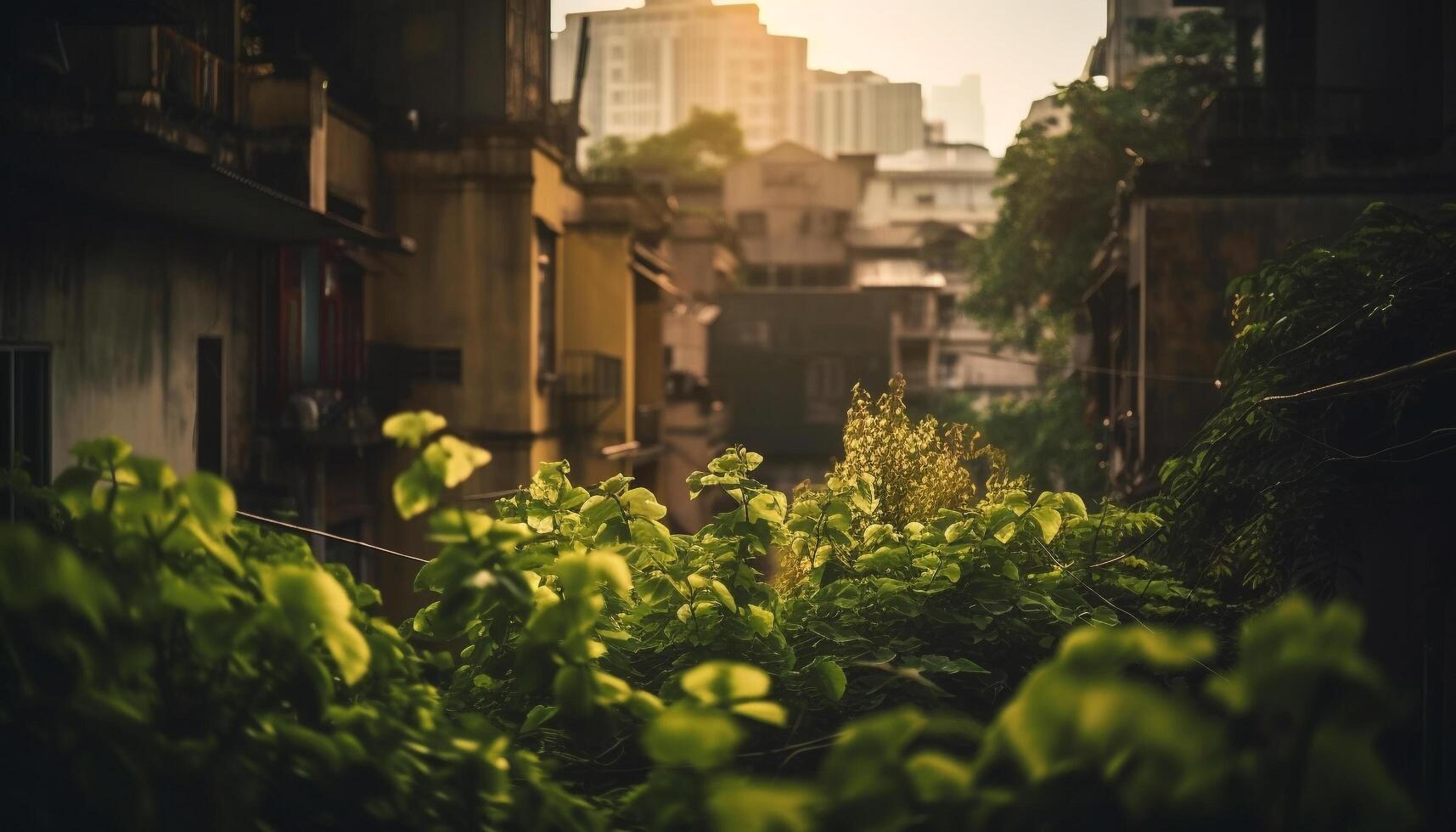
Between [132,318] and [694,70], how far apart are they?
11933 cm

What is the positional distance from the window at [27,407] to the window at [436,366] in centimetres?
826

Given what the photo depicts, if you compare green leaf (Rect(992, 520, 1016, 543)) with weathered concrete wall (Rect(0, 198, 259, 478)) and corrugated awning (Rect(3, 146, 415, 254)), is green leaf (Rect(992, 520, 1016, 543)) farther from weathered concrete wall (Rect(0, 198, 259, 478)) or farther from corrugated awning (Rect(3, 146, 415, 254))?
weathered concrete wall (Rect(0, 198, 259, 478))

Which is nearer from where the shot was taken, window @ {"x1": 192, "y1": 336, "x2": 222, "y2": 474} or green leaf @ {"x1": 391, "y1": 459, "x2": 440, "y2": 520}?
green leaf @ {"x1": 391, "y1": 459, "x2": 440, "y2": 520}

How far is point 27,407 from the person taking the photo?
10.4 m

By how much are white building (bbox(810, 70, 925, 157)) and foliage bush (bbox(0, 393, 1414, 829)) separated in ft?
322

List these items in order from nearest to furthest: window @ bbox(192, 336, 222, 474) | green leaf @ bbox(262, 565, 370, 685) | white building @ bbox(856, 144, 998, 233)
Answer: green leaf @ bbox(262, 565, 370, 685), window @ bbox(192, 336, 222, 474), white building @ bbox(856, 144, 998, 233)

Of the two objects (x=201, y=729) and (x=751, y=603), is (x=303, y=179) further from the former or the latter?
(x=201, y=729)

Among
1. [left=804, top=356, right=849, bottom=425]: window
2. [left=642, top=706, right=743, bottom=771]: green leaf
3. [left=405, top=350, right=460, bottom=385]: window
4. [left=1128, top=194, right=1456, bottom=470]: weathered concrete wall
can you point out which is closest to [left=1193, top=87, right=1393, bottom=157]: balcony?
[left=1128, top=194, right=1456, bottom=470]: weathered concrete wall

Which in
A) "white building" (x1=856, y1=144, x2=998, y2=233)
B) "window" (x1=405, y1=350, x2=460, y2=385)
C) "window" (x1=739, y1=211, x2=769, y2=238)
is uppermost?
"white building" (x1=856, y1=144, x2=998, y2=233)

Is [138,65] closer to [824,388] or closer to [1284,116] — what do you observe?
[1284,116]

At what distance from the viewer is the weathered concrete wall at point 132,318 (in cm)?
1032

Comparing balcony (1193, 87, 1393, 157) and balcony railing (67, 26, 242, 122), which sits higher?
balcony (1193, 87, 1393, 157)

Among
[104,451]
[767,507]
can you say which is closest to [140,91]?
[767,507]

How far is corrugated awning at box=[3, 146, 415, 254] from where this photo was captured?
30.3 feet
